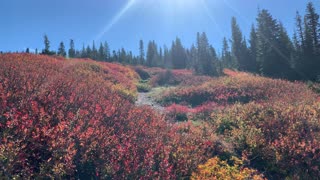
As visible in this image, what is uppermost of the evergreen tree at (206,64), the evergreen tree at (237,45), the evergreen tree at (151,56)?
the evergreen tree at (151,56)

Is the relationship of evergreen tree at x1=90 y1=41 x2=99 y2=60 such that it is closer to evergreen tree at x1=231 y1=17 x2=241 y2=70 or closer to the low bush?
evergreen tree at x1=231 y1=17 x2=241 y2=70

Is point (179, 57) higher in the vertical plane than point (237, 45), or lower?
higher

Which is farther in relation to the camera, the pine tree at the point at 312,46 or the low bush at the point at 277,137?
the pine tree at the point at 312,46

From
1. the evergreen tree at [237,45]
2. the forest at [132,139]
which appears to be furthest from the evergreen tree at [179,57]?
the forest at [132,139]

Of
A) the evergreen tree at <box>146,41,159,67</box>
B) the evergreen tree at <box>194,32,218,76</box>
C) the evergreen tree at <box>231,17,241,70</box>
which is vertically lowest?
the evergreen tree at <box>194,32,218,76</box>

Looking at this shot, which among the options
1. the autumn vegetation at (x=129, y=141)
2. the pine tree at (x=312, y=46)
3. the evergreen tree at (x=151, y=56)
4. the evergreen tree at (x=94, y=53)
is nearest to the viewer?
the autumn vegetation at (x=129, y=141)

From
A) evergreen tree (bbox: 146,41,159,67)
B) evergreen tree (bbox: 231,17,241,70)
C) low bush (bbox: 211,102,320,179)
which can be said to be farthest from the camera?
evergreen tree (bbox: 146,41,159,67)

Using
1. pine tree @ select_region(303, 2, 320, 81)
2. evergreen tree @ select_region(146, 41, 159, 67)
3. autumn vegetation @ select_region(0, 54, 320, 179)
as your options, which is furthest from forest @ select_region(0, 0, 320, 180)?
evergreen tree @ select_region(146, 41, 159, 67)

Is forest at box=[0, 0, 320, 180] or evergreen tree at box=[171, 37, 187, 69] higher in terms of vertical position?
evergreen tree at box=[171, 37, 187, 69]

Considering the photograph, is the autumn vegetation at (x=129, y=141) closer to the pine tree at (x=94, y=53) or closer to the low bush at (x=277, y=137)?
the low bush at (x=277, y=137)

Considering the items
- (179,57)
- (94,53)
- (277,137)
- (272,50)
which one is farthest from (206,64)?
(94,53)

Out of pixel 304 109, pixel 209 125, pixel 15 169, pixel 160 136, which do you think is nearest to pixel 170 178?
pixel 160 136

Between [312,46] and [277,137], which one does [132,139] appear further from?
[312,46]

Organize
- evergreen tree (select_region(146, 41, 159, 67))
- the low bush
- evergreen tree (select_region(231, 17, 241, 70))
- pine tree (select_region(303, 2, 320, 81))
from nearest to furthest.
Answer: the low bush, pine tree (select_region(303, 2, 320, 81)), evergreen tree (select_region(231, 17, 241, 70)), evergreen tree (select_region(146, 41, 159, 67))
